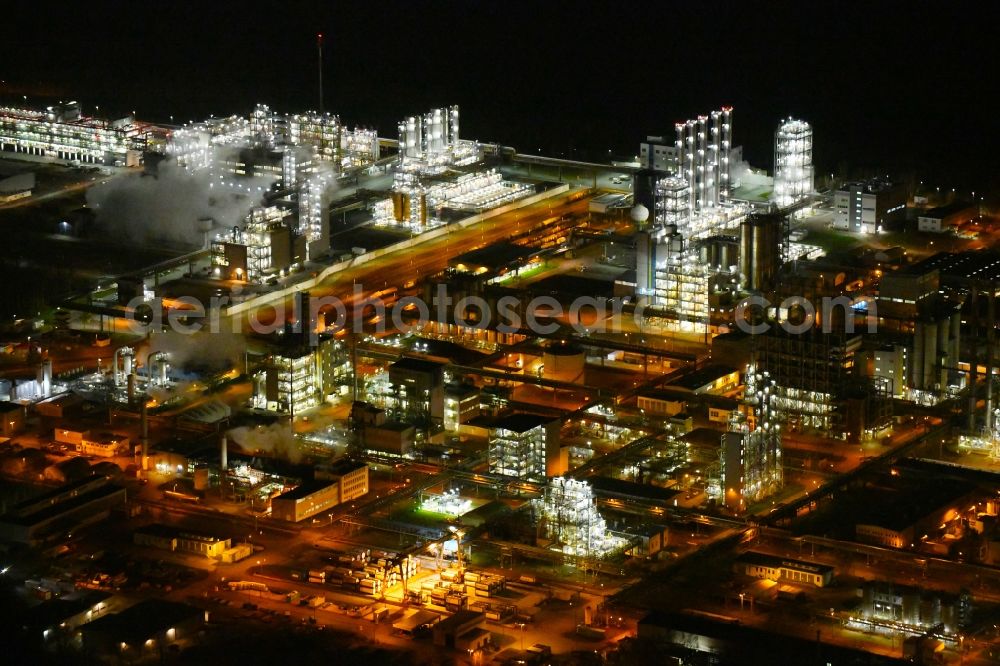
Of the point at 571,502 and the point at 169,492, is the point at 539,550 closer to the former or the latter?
the point at 571,502

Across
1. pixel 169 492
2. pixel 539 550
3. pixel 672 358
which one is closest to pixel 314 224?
pixel 672 358

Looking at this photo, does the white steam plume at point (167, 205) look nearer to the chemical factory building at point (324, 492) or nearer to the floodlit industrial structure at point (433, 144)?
the floodlit industrial structure at point (433, 144)

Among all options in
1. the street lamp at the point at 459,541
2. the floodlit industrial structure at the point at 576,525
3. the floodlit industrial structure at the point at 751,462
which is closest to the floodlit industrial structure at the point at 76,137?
the floodlit industrial structure at the point at 751,462

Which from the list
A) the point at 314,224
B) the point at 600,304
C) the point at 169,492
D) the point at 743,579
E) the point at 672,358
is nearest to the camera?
the point at 743,579

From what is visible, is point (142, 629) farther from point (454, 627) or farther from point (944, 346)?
point (944, 346)

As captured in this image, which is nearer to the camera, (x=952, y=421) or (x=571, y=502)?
(x=571, y=502)

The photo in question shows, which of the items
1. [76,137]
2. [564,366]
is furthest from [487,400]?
[76,137]
